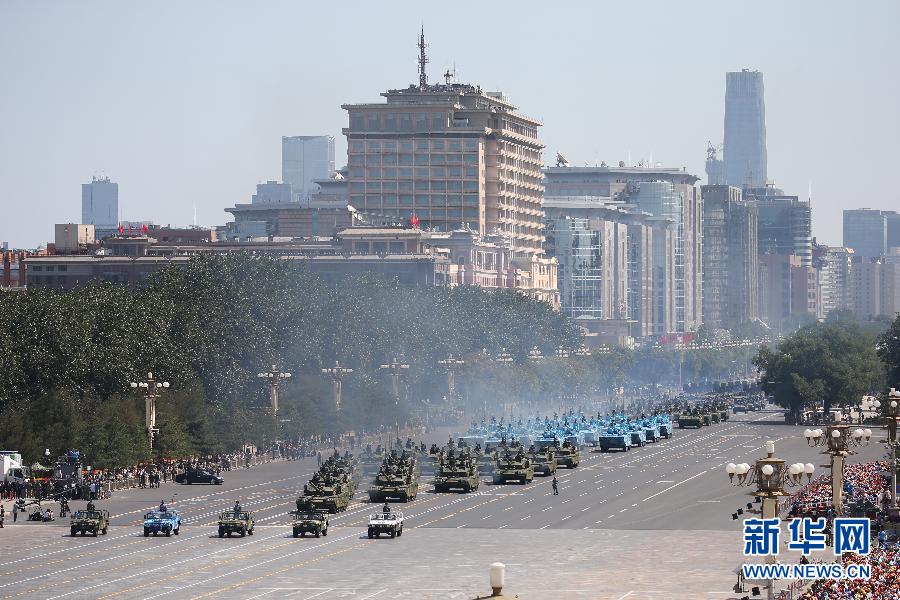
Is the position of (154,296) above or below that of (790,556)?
above

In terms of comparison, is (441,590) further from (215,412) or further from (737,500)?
(215,412)

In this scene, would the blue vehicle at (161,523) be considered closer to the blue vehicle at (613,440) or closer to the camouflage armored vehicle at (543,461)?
the camouflage armored vehicle at (543,461)

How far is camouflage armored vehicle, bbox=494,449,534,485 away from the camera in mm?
148375

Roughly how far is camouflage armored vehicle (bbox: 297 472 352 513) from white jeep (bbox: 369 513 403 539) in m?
11.5

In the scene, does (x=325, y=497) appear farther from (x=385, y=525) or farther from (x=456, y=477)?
(x=456, y=477)

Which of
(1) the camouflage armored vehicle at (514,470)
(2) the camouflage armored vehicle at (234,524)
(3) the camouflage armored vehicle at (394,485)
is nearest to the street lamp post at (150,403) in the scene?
(3) the camouflage armored vehicle at (394,485)

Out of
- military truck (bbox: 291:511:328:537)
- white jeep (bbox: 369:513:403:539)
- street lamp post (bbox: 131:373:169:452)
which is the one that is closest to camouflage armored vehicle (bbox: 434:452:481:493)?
street lamp post (bbox: 131:373:169:452)

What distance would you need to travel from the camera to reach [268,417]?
602 feet

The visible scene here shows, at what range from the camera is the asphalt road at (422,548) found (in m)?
90.8

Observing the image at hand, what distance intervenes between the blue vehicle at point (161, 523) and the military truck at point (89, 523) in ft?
7.80

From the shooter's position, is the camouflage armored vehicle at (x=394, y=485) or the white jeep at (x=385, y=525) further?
the camouflage armored vehicle at (x=394, y=485)

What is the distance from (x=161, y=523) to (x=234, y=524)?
3833mm

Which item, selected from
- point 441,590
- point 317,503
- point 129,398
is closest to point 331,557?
point 441,590

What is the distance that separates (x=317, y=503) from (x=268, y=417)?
60124mm
